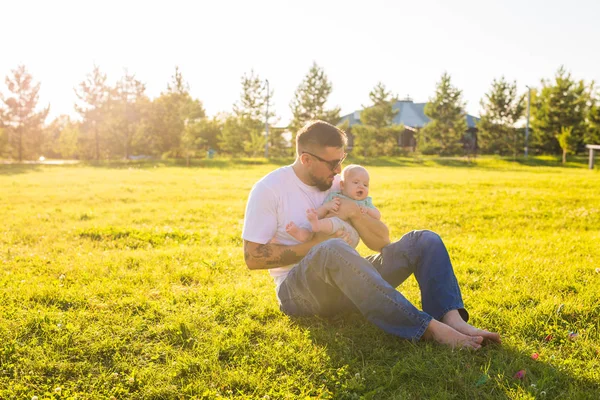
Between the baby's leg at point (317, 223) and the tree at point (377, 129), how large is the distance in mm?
44716

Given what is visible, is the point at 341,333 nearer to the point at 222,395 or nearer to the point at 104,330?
the point at 222,395

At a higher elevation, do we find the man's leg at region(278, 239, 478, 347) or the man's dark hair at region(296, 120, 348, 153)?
the man's dark hair at region(296, 120, 348, 153)

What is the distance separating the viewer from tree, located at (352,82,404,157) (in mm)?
48688

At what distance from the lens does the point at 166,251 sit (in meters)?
7.50

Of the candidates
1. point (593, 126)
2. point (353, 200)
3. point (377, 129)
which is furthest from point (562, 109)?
point (353, 200)

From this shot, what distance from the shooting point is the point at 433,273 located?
4.06 metres

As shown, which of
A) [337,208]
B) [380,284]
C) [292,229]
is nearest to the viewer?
[380,284]

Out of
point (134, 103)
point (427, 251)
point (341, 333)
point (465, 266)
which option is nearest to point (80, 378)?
point (341, 333)

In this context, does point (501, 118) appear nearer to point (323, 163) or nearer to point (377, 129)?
point (377, 129)

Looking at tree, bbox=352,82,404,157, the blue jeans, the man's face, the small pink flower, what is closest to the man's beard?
the man's face

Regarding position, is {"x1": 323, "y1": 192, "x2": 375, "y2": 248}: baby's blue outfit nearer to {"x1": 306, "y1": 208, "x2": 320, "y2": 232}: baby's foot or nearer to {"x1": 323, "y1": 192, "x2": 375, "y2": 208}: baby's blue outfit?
{"x1": 323, "y1": 192, "x2": 375, "y2": 208}: baby's blue outfit

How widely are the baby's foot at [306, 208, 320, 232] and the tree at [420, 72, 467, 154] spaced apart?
164 ft

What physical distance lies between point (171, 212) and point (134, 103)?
139 ft

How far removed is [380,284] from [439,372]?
720mm
